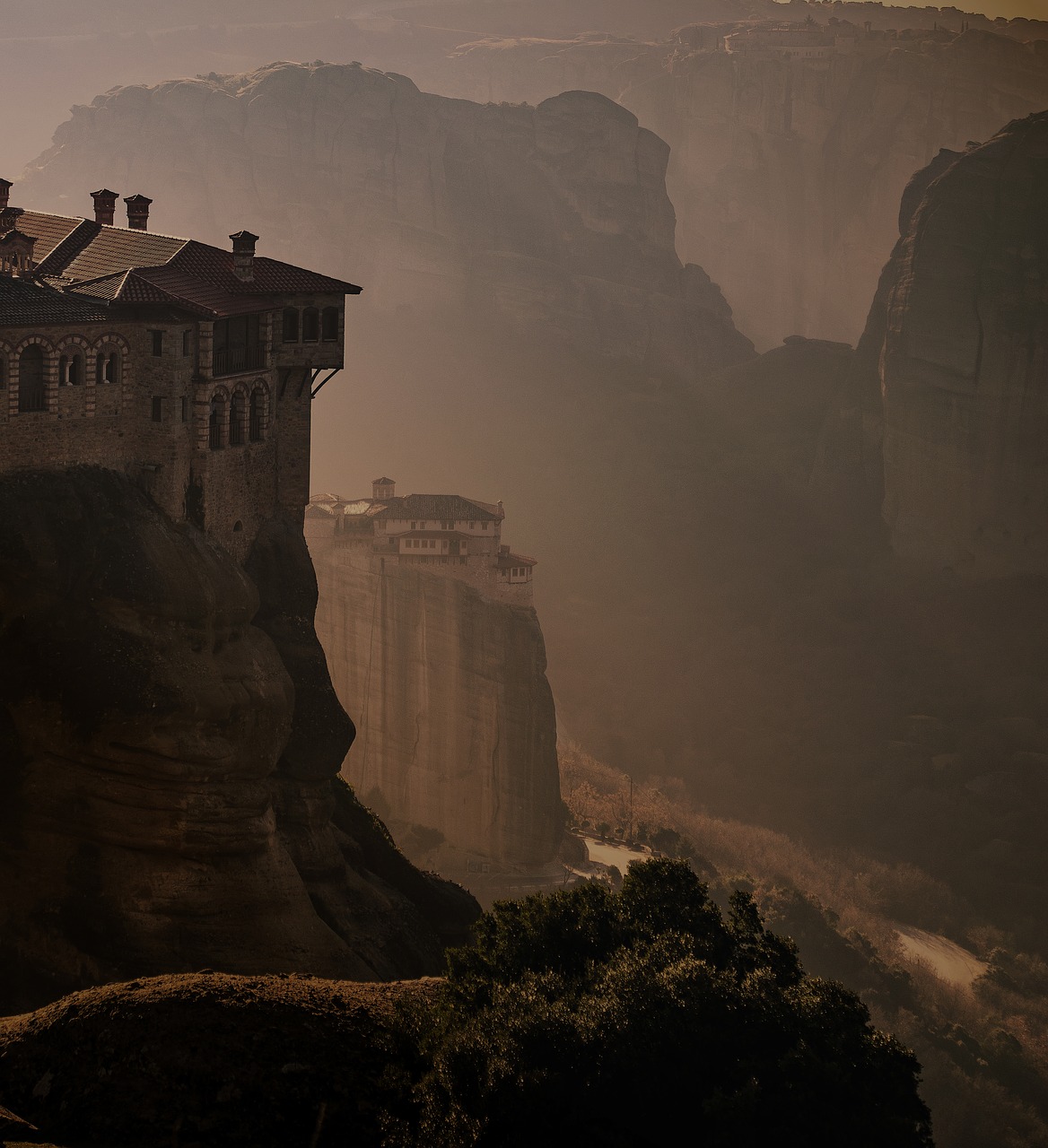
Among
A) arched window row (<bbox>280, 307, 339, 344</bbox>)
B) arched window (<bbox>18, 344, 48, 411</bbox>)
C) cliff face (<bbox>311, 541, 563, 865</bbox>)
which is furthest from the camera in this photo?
cliff face (<bbox>311, 541, 563, 865</bbox>)

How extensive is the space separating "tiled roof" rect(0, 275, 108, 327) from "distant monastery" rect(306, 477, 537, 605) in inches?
1737

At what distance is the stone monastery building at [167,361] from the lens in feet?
106

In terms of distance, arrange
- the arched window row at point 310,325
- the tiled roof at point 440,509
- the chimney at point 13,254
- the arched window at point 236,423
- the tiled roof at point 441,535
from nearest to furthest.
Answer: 1. the chimney at point 13,254
2. the arched window at point 236,423
3. the arched window row at point 310,325
4. the tiled roof at point 441,535
5. the tiled roof at point 440,509

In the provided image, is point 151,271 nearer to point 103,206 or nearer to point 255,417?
point 255,417

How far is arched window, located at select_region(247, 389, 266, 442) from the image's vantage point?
3781 centimetres

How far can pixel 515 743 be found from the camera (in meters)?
77.8

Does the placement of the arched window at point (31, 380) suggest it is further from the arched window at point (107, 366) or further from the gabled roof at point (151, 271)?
the gabled roof at point (151, 271)

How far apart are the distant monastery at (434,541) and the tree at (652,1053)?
1931 inches

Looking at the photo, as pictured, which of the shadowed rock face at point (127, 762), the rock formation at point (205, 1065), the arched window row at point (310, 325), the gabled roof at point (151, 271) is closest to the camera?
the rock formation at point (205, 1065)

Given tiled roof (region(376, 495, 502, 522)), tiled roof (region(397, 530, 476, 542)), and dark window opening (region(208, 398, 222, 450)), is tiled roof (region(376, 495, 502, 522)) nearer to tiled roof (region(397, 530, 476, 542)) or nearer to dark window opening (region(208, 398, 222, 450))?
tiled roof (region(397, 530, 476, 542))

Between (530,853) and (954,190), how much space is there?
6916cm

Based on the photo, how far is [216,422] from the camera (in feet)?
119

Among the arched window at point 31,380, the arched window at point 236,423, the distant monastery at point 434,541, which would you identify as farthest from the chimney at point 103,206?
the distant monastery at point 434,541

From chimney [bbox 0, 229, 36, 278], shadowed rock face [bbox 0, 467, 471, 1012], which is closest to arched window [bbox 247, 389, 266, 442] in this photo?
shadowed rock face [bbox 0, 467, 471, 1012]
